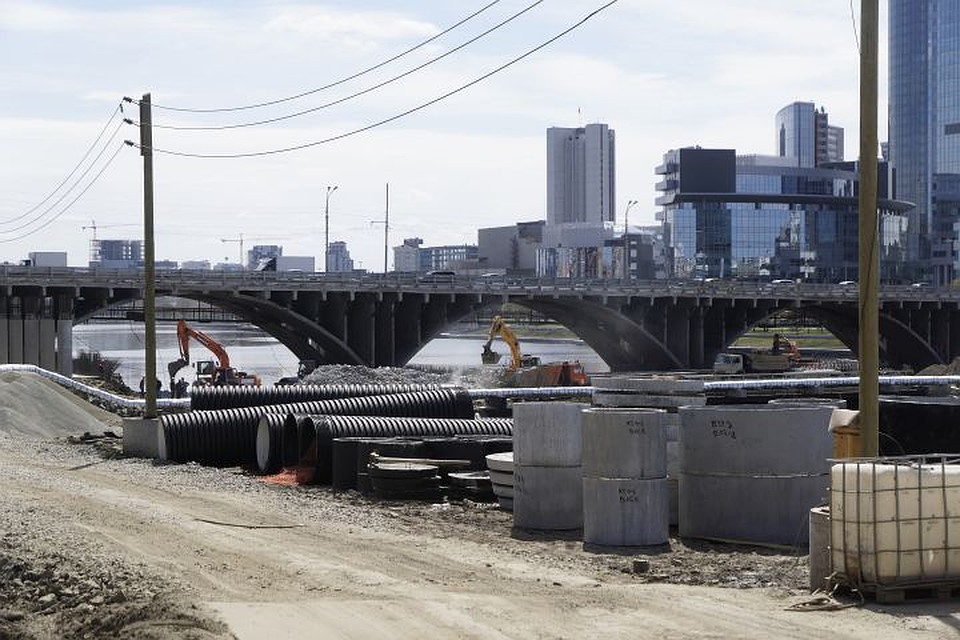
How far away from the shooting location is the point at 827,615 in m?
12.0

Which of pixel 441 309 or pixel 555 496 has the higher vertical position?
pixel 441 309

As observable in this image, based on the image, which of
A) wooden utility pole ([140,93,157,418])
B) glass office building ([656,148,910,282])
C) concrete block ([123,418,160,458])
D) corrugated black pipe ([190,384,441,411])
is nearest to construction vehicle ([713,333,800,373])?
corrugated black pipe ([190,384,441,411])

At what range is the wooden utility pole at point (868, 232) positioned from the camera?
47.7 ft

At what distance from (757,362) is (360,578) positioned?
7357 centimetres

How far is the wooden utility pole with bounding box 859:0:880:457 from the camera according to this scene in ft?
47.7

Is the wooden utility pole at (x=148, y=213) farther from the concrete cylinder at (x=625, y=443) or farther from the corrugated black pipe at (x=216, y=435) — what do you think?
the concrete cylinder at (x=625, y=443)

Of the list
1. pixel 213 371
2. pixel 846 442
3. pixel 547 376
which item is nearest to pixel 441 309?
pixel 547 376

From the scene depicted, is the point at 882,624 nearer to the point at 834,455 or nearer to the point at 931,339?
the point at 834,455

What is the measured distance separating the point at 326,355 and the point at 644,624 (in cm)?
6634

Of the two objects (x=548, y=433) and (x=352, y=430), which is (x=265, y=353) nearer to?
(x=352, y=430)

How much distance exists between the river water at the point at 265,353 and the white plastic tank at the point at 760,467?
68.5 m

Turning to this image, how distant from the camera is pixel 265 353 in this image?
463ft

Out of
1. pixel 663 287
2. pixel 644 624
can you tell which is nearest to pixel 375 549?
pixel 644 624

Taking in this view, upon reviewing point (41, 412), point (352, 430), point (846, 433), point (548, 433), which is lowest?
point (41, 412)
